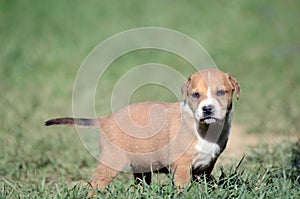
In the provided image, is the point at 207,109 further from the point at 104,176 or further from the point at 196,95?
the point at 104,176

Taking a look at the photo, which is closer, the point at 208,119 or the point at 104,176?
the point at 208,119

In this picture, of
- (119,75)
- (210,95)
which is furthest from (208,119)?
(119,75)

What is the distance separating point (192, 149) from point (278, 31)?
11527 mm

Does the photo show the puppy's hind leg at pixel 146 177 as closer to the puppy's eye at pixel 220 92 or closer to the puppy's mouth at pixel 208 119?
the puppy's mouth at pixel 208 119

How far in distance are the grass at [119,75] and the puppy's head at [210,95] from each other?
0.62m

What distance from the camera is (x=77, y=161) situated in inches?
297

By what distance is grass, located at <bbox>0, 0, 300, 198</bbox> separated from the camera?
562 cm

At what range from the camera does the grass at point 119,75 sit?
18.4ft

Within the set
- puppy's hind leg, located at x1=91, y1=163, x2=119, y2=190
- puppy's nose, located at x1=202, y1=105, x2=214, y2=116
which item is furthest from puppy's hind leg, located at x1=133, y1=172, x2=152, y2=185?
puppy's nose, located at x1=202, y1=105, x2=214, y2=116

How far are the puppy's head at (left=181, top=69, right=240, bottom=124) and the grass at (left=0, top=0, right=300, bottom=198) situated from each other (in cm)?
62

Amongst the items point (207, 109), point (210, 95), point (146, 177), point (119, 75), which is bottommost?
point (146, 177)

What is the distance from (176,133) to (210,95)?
0.49 meters

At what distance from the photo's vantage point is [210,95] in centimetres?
537

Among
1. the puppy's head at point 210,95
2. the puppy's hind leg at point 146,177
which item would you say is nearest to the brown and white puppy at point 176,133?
the puppy's head at point 210,95
